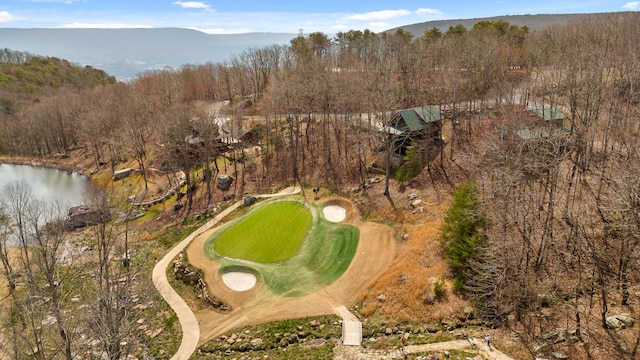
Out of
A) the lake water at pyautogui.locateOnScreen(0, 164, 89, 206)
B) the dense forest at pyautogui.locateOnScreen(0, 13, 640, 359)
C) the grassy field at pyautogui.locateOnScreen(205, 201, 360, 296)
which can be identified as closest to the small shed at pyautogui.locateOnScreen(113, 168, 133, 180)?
the dense forest at pyautogui.locateOnScreen(0, 13, 640, 359)

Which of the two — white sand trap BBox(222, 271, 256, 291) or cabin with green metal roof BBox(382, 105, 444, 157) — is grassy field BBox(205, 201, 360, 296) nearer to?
white sand trap BBox(222, 271, 256, 291)

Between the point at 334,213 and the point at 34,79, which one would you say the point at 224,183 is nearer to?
the point at 334,213

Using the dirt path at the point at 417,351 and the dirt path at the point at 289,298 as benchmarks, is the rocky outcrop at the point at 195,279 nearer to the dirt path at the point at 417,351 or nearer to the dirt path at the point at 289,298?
the dirt path at the point at 289,298

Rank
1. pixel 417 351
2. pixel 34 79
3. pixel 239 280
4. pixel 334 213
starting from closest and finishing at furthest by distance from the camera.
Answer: pixel 417 351 < pixel 239 280 < pixel 334 213 < pixel 34 79

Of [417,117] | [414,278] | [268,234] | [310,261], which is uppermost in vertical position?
[417,117]

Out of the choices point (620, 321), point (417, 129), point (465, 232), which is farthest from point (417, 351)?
point (417, 129)

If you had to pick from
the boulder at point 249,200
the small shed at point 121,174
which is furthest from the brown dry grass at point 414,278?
the small shed at point 121,174
